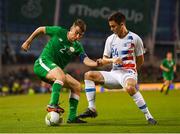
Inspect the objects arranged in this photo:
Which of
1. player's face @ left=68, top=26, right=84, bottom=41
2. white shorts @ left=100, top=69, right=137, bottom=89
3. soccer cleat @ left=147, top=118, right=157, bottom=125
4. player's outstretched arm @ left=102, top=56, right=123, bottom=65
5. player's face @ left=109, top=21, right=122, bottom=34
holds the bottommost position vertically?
soccer cleat @ left=147, top=118, right=157, bottom=125

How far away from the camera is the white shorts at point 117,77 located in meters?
12.2

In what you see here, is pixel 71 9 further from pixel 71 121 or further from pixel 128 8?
pixel 71 121

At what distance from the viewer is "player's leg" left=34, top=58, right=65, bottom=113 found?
38.3 ft

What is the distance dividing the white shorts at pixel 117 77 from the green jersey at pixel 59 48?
0.74m

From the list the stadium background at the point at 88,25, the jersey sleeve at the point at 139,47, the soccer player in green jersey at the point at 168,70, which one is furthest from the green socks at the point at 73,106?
the stadium background at the point at 88,25

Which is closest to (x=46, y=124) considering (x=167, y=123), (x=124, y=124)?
(x=124, y=124)

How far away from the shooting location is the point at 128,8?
191ft

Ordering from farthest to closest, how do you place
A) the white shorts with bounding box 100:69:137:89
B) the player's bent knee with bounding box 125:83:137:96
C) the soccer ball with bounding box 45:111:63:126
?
the white shorts with bounding box 100:69:137:89, the player's bent knee with bounding box 125:83:137:96, the soccer ball with bounding box 45:111:63:126

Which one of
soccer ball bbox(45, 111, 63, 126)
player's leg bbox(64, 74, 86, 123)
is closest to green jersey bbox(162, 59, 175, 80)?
player's leg bbox(64, 74, 86, 123)

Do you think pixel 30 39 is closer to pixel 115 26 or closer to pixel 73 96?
pixel 73 96

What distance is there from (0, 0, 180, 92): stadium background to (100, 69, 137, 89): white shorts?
32621mm

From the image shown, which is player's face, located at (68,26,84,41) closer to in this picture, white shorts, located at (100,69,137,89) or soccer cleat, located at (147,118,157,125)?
white shorts, located at (100,69,137,89)

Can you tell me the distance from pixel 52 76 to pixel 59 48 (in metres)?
0.66

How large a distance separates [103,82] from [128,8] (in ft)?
152
